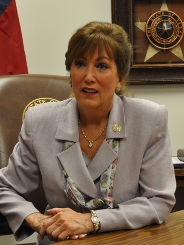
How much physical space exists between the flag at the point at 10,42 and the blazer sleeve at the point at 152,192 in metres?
1.40

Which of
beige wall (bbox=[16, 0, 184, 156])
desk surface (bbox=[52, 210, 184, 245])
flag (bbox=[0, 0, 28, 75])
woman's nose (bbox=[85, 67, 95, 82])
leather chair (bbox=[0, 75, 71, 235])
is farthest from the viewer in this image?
beige wall (bbox=[16, 0, 184, 156])

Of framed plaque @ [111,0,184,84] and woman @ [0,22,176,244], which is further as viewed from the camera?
framed plaque @ [111,0,184,84]

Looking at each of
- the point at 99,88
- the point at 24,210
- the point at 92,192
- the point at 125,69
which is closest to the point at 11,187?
the point at 24,210

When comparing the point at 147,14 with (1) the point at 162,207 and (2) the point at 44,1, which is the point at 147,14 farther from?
(1) the point at 162,207

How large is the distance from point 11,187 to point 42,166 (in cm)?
19

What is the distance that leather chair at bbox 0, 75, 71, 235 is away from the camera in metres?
2.59

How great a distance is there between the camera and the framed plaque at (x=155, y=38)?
334 cm

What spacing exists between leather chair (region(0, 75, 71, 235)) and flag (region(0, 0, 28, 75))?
0.41 m

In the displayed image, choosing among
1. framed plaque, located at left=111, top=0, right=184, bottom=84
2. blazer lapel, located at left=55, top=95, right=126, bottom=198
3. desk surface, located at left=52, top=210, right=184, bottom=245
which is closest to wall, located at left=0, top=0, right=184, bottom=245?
framed plaque, located at left=111, top=0, right=184, bottom=84

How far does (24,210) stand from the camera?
194cm

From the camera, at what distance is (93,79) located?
1928 mm

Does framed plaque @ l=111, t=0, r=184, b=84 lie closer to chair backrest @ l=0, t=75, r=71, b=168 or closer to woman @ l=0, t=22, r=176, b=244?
chair backrest @ l=0, t=75, r=71, b=168

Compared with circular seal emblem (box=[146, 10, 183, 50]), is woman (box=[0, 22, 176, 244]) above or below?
below

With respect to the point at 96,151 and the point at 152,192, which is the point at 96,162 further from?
the point at 152,192
